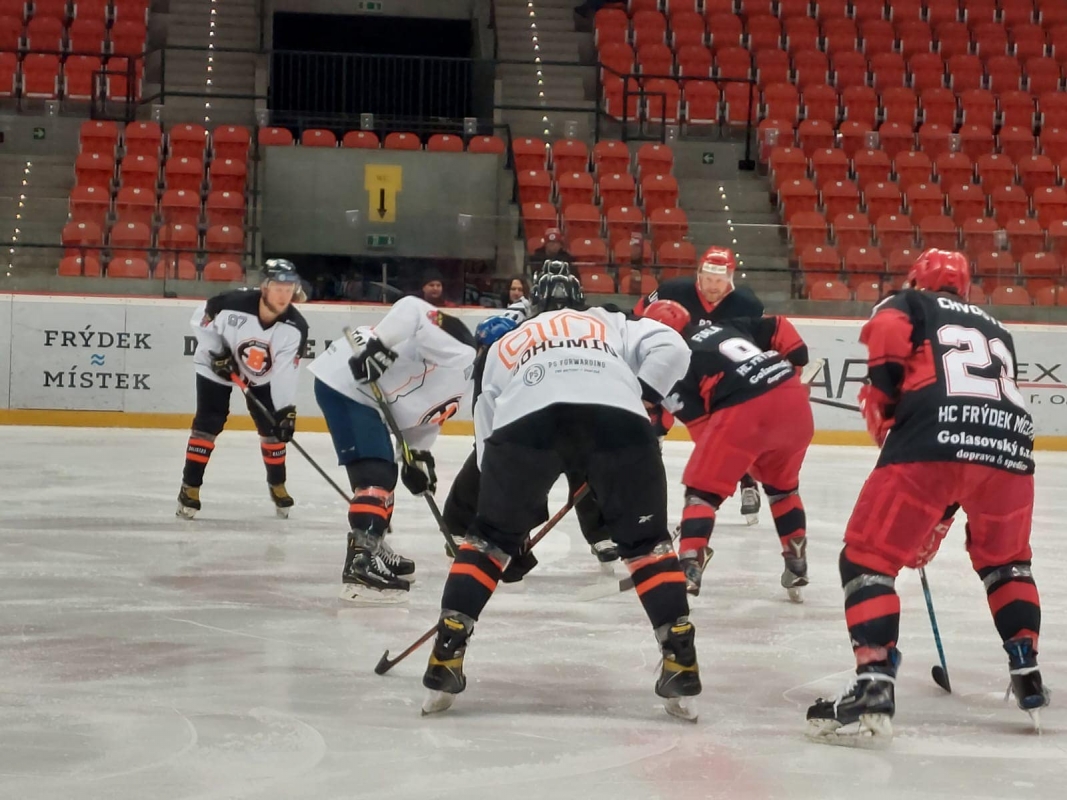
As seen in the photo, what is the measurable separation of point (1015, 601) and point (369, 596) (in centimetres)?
243

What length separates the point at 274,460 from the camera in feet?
24.5

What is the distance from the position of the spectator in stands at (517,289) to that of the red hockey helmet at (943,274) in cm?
716

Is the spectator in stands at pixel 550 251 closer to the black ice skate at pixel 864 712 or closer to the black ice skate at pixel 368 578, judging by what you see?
the black ice skate at pixel 368 578

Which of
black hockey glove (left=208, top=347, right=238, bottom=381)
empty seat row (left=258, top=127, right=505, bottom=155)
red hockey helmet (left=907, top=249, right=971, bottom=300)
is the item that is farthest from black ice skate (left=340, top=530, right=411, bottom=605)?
empty seat row (left=258, top=127, right=505, bottom=155)

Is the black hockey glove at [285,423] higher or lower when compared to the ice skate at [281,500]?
higher

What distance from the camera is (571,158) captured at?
14.4 metres

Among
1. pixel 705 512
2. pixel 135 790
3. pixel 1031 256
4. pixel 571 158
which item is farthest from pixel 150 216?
pixel 135 790

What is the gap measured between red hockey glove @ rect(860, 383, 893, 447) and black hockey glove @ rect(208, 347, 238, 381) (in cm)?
411

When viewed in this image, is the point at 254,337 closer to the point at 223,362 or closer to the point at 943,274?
the point at 223,362

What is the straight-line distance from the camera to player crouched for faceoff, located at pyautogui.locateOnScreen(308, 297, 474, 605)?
5.33 metres

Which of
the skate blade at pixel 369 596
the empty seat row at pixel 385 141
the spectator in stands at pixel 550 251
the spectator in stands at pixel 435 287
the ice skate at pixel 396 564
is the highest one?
the empty seat row at pixel 385 141

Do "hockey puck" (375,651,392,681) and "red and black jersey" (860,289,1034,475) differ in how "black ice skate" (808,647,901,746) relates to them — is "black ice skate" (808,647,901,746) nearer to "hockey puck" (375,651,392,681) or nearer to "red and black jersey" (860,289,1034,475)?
"red and black jersey" (860,289,1034,475)

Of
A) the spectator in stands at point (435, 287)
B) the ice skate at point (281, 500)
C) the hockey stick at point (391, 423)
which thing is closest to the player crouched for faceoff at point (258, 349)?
the ice skate at point (281, 500)

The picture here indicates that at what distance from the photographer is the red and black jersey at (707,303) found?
6.17 m
